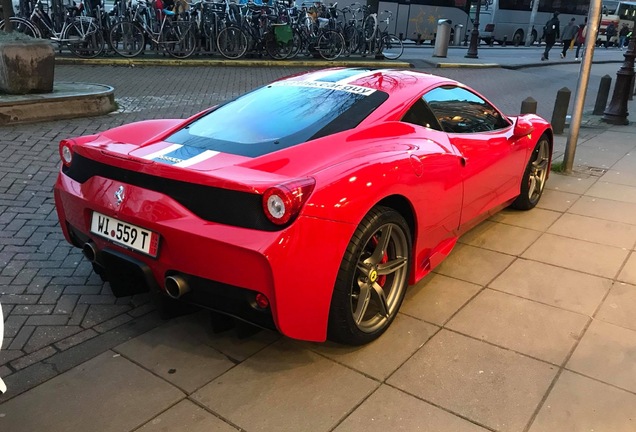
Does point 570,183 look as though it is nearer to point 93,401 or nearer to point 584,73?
point 584,73

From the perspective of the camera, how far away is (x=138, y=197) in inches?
109

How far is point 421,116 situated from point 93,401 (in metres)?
2.56

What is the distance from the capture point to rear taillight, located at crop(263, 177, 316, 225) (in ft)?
8.13

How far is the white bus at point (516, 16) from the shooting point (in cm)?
3297

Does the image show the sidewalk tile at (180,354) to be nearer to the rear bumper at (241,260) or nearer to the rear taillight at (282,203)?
the rear bumper at (241,260)

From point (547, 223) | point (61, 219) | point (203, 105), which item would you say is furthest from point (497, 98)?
point (61, 219)

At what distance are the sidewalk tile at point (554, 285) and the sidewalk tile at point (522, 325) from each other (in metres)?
0.11

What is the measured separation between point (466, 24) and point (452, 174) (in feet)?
96.3

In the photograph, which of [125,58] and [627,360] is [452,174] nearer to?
[627,360]

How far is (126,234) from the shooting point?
2.84m

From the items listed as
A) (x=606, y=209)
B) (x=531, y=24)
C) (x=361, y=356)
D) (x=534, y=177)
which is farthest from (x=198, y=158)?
(x=531, y=24)

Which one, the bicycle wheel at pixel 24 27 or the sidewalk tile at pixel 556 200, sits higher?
the bicycle wheel at pixel 24 27

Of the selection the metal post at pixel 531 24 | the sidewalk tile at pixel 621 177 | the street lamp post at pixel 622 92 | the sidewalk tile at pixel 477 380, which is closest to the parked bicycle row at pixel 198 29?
the street lamp post at pixel 622 92

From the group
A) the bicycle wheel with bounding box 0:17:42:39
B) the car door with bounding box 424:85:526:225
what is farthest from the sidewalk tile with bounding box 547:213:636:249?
the bicycle wheel with bounding box 0:17:42:39
